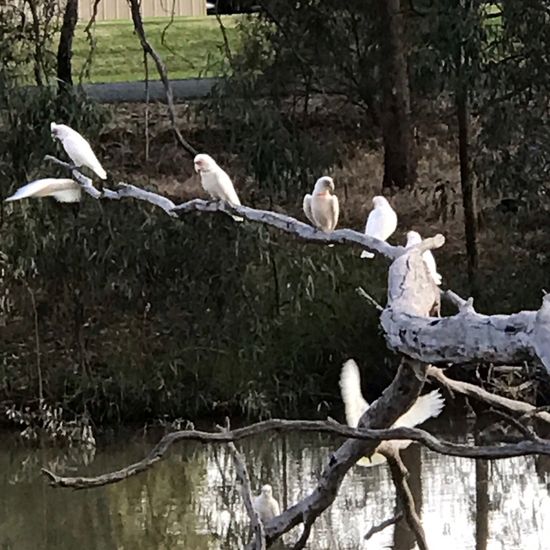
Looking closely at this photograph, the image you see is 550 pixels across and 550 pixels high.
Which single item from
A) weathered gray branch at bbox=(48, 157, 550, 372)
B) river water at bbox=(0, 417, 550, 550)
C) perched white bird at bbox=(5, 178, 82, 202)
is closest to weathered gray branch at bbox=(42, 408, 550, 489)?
weathered gray branch at bbox=(48, 157, 550, 372)

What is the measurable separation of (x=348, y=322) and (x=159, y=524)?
1863 millimetres

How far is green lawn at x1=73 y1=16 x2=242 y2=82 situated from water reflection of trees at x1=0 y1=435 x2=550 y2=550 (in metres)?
4.48

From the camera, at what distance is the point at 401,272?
2326 millimetres

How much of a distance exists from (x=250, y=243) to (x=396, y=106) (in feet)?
6.81

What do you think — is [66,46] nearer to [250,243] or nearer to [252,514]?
[250,243]

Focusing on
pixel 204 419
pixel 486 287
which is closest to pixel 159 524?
pixel 204 419

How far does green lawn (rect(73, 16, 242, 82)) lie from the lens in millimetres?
10703

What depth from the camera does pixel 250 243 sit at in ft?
22.0

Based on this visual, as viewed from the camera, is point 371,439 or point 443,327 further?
point 371,439

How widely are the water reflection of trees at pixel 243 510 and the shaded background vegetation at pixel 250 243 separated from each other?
1.60 feet

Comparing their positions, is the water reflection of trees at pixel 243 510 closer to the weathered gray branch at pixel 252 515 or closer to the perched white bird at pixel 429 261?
the perched white bird at pixel 429 261

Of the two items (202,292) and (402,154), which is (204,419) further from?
(402,154)

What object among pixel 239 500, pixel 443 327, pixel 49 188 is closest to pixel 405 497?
pixel 443 327

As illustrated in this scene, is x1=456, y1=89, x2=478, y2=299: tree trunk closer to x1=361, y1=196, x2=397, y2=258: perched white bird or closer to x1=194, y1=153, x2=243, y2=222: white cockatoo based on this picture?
x1=361, y1=196, x2=397, y2=258: perched white bird
